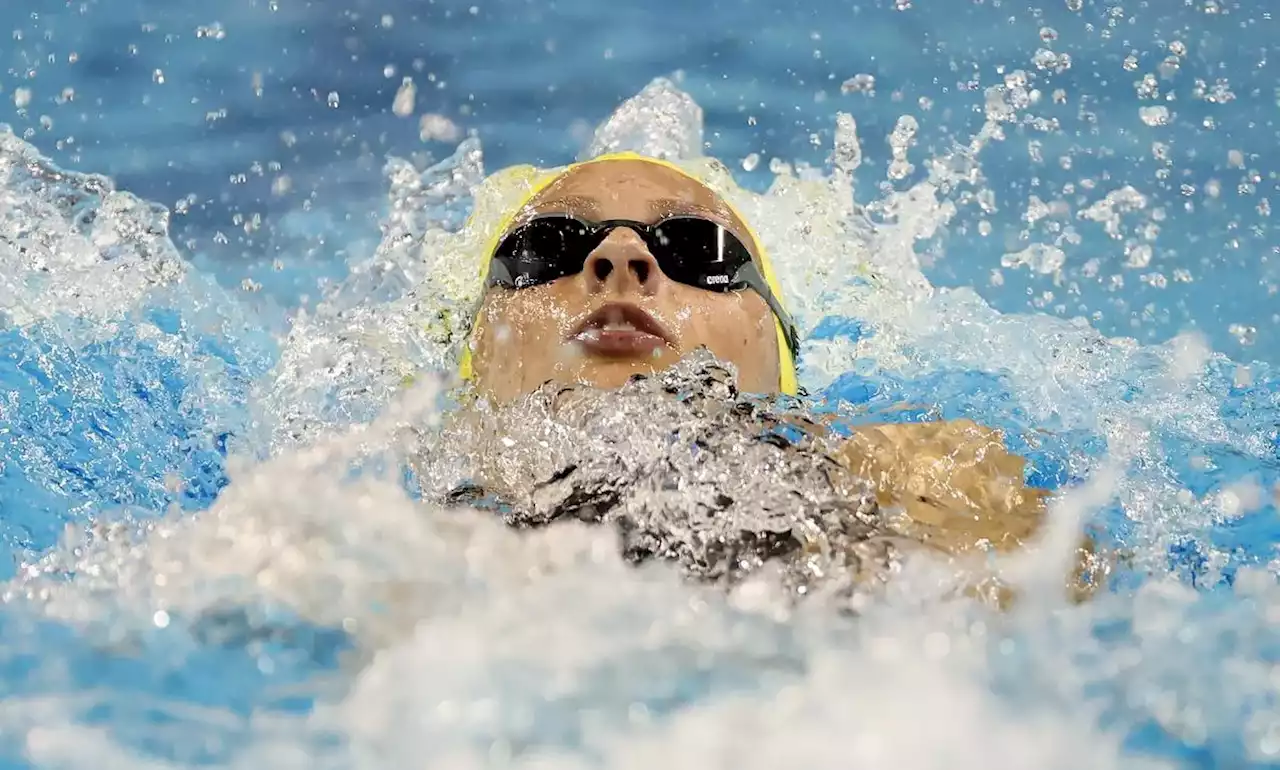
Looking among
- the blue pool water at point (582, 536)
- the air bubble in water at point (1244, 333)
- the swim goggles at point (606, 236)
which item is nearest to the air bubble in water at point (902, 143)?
the blue pool water at point (582, 536)

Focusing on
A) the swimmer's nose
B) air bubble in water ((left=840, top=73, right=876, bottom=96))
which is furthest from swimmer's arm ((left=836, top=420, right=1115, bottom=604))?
air bubble in water ((left=840, top=73, right=876, bottom=96))

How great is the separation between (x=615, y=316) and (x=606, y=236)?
0.17 meters

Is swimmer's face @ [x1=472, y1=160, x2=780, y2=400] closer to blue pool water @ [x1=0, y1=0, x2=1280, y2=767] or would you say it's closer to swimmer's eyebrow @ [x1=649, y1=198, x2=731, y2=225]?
swimmer's eyebrow @ [x1=649, y1=198, x2=731, y2=225]

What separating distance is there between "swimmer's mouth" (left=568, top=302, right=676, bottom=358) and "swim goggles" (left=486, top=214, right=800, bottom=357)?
4.6 inches

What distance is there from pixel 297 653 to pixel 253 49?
11.2ft

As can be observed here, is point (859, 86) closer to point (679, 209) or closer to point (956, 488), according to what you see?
point (679, 209)

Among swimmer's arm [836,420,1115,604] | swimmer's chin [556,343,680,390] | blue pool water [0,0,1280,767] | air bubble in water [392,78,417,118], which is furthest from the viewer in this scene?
air bubble in water [392,78,417,118]

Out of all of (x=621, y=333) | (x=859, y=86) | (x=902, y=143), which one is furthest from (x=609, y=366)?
(x=859, y=86)

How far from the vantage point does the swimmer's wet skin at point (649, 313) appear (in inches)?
72.3

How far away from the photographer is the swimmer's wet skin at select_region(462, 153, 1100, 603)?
1837 mm

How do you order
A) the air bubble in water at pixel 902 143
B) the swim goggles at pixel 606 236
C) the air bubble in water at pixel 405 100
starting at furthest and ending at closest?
the air bubble in water at pixel 405 100, the air bubble in water at pixel 902 143, the swim goggles at pixel 606 236

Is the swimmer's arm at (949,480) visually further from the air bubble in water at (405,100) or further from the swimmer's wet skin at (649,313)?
the air bubble in water at (405,100)

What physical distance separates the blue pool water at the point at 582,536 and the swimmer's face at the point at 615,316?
11.5 inches

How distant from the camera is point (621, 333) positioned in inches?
79.7
